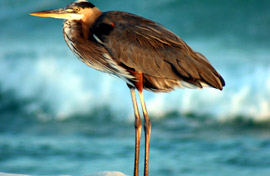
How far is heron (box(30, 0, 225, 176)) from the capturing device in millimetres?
4578

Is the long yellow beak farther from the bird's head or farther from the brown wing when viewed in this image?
Answer: the brown wing

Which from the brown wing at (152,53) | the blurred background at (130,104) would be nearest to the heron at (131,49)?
the brown wing at (152,53)

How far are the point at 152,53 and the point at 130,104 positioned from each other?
483 cm

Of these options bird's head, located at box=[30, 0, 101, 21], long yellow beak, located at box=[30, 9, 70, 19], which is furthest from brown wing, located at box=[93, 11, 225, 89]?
long yellow beak, located at box=[30, 9, 70, 19]

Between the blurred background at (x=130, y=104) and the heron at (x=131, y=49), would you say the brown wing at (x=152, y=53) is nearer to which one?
the heron at (x=131, y=49)

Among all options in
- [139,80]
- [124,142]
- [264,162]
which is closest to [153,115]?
[124,142]

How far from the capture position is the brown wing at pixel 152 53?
458 cm

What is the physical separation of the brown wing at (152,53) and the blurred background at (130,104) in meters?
2.02

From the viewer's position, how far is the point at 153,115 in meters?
9.14

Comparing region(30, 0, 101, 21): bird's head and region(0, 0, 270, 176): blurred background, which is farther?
region(0, 0, 270, 176): blurred background

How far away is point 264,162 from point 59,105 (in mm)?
4294

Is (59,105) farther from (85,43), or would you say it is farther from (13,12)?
(85,43)

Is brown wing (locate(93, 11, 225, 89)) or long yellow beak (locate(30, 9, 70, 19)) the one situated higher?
long yellow beak (locate(30, 9, 70, 19))

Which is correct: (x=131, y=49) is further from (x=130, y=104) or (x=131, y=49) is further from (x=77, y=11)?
(x=130, y=104)
